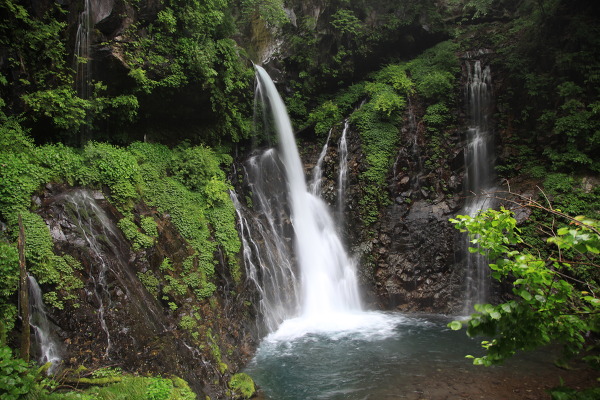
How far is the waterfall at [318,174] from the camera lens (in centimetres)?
1433

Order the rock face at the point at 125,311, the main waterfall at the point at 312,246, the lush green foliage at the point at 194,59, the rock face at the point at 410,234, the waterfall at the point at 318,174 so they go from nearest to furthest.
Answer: the rock face at the point at 125,311 → the lush green foliage at the point at 194,59 → the main waterfall at the point at 312,246 → the rock face at the point at 410,234 → the waterfall at the point at 318,174

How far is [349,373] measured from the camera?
7.83 meters

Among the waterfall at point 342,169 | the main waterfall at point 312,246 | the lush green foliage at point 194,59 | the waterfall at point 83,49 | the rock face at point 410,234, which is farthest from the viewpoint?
the waterfall at point 342,169

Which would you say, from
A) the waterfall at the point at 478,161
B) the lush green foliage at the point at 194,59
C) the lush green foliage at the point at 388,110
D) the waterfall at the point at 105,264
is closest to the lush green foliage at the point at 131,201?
the waterfall at the point at 105,264

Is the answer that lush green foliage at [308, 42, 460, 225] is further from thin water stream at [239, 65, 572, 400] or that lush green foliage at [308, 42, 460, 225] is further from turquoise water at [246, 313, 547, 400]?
turquoise water at [246, 313, 547, 400]

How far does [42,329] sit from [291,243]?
8080mm

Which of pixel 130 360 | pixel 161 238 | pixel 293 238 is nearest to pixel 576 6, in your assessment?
pixel 293 238

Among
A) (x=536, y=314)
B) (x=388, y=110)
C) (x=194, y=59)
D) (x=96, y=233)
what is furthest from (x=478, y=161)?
(x=96, y=233)

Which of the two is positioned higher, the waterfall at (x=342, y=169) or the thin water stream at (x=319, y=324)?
the waterfall at (x=342, y=169)

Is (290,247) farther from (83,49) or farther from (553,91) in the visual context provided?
(553,91)

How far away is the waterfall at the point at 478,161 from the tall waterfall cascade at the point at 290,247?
12.8 feet

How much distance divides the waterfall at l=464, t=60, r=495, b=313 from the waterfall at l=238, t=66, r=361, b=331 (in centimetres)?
400

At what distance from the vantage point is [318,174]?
1464 centimetres

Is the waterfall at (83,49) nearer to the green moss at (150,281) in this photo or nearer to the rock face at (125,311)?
the rock face at (125,311)
